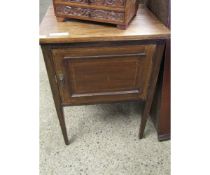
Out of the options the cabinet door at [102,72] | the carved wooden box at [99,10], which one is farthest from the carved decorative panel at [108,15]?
the cabinet door at [102,72]

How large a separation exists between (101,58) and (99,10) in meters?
0.18

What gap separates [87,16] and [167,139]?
822mm

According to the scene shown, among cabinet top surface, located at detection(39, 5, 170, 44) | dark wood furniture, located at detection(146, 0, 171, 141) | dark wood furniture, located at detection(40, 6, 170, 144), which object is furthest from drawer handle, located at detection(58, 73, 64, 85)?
dark wood furniture, located at detection(146, 0, 171, 141)

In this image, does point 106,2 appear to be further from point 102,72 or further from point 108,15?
point 102,72

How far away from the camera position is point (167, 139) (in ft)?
3.89

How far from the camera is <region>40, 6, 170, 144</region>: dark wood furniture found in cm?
73

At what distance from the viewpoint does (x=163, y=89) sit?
98 centimetres

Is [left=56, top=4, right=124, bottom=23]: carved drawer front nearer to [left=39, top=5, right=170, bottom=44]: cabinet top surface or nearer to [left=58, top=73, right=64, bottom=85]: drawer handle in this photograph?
[left=39, top=5, right=170, bottom=44]: cabinet top surface

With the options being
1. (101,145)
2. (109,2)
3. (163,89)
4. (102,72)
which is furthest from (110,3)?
(101,145)

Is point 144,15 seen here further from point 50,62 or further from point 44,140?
point 44,140

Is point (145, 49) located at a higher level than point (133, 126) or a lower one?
higher

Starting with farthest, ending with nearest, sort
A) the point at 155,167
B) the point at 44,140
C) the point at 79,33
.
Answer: the point at 44,140
the point at 155,167
the point at 79,33

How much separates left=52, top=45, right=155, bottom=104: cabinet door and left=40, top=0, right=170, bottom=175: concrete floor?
14.5 inches

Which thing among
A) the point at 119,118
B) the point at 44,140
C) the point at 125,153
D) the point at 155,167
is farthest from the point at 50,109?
the point at 155,167
